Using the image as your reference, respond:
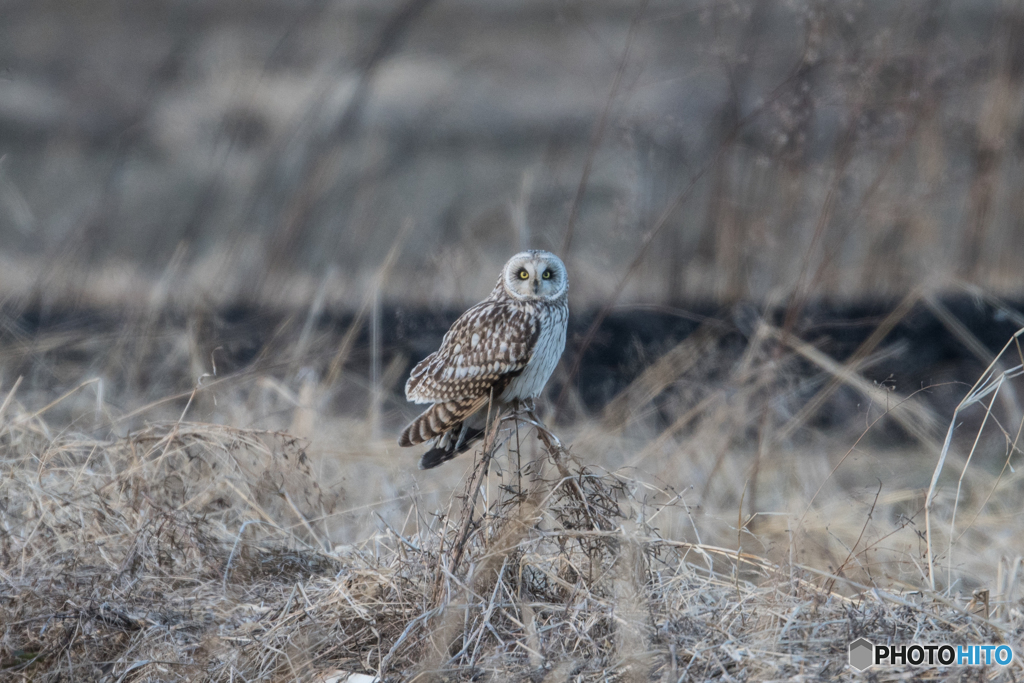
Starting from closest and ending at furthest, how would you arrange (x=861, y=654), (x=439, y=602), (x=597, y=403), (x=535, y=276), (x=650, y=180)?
(x=861, y=654) → (x=439, y=602) → (x=535, y=276) → (x=650, y=180) → (x=597, y=403)

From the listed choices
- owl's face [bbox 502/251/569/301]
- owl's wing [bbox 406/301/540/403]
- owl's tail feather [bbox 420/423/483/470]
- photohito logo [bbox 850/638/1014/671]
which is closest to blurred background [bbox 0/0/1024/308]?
owl's face [bbox 502/251/569/301]

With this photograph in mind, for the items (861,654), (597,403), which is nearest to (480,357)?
(861,654)

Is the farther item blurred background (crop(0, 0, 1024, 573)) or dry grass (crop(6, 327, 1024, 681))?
blurred background (crop(0, 0, 1024, 573))

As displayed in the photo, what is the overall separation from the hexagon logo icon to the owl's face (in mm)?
1471

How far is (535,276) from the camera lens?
2.88 meters

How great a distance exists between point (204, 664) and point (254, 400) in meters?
2.55

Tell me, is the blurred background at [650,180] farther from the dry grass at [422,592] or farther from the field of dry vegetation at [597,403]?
the dry grass at [422,592]

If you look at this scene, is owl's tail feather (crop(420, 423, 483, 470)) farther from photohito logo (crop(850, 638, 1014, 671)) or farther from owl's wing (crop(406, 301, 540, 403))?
photohito logo (crop(850, 638, 1014, 671))

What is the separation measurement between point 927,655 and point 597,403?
331 centimetres

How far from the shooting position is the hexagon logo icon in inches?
73.7

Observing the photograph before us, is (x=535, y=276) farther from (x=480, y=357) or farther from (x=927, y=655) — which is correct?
(x=927, y=655)

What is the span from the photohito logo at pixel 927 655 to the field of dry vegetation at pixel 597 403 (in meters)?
0.03

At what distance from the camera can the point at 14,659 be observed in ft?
7.20

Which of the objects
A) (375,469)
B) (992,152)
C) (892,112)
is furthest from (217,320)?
(992,152)
